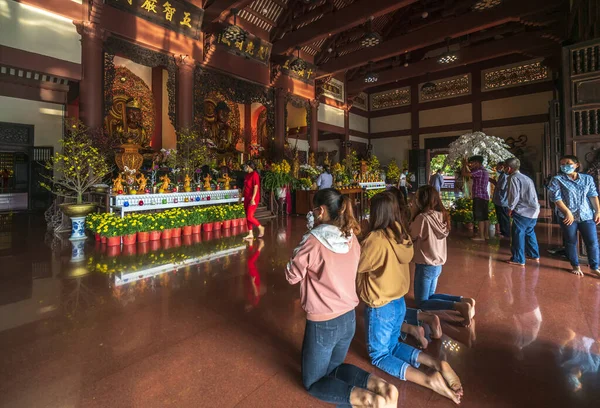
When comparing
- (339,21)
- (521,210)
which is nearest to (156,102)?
(339,21)

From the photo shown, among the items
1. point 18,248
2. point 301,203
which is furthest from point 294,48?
point 18,248

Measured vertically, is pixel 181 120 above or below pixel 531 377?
above

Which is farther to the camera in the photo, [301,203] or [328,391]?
[301,203]

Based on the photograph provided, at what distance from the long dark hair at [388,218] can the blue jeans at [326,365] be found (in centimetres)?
53

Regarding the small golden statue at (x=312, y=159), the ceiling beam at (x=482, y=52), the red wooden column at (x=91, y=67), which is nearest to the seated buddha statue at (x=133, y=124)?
the red wooden column at (x=91, y=67)

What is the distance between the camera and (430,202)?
2410 millimetres

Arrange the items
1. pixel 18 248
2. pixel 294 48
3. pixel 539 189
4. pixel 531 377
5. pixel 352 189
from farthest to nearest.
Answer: pixel 539 189, pixel 294 48, pixel 352 189, pixel 18 248, pixel 531 377

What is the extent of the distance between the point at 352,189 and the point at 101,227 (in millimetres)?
6404

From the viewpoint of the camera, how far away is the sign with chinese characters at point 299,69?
10.5 meters

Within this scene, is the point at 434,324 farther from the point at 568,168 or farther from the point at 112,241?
the point at 112,241

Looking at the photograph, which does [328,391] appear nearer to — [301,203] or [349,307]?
[349,307]

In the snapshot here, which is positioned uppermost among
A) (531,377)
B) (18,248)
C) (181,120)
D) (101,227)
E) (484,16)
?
(484,16)

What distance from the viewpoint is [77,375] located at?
5.56 ft

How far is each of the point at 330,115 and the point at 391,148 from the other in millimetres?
4357
